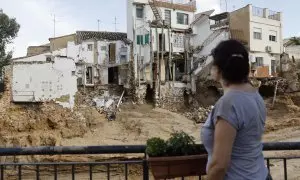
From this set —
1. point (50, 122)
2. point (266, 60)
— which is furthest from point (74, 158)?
point (266, 60)

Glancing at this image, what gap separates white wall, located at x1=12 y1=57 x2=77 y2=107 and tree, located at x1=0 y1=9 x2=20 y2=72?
26.6 feet

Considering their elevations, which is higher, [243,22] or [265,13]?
[265,13]

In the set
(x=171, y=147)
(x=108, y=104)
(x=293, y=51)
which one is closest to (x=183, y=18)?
(x=293, y=51)

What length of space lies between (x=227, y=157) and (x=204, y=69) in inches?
1717

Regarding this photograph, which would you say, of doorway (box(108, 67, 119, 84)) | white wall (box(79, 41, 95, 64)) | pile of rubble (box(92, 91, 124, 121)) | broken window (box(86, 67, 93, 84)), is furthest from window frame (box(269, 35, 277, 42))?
broken window (box(86, 67, 93, 84))

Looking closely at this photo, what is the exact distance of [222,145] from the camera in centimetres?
263

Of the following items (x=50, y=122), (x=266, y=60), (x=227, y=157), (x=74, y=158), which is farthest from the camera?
(x=266, y=60)

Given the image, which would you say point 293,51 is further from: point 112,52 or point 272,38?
point 112,52

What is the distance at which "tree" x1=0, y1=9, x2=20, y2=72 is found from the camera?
4519 centimetres

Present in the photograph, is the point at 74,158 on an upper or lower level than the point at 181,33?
lower

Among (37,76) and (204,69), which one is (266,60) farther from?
(37,76)

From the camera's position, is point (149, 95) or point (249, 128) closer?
point (249, 128)

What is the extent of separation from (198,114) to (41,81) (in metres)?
15.2

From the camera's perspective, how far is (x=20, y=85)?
3722 cm
